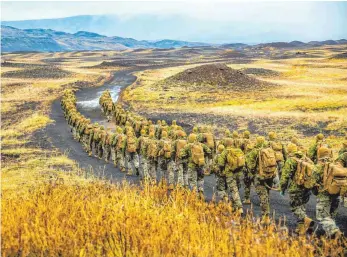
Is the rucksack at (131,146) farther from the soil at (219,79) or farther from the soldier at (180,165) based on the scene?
the soil at (219,79)

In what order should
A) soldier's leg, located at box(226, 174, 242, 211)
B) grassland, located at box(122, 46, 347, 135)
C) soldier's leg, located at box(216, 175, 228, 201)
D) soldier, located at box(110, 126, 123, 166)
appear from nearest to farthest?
soldier's leg, located at box(226, 174, 242, 211) < soldier's leg, located at box(216, 175, 228, 201) < soldier, located at box(110, 126, 123, 166) < grassland, located at box(122, 46, 347, 135)

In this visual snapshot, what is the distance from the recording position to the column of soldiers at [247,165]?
955 cm

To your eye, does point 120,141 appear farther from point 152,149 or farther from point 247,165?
point 247,165

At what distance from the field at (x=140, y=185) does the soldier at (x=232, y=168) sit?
1074 millimetres

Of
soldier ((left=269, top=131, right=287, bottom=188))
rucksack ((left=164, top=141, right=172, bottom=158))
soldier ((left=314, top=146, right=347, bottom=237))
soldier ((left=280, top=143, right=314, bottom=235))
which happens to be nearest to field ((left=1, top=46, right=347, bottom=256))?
soldier ((left=314, top=146, right=347, bottom=237))

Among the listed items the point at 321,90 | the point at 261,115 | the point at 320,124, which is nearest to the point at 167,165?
the point at 320,124

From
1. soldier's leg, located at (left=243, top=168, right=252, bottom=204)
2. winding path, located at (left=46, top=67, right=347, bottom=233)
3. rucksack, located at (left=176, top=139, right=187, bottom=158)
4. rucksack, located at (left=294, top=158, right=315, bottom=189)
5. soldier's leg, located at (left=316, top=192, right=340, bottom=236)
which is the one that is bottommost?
winding path, located at (left=46, top=67, right=347, bottom=233)

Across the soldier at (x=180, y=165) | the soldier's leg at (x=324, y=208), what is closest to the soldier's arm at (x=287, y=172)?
the soldier's leg at (x=324, y=208)

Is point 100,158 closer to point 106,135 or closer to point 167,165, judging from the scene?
point 106,135

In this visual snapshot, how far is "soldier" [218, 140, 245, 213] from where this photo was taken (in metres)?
11.8

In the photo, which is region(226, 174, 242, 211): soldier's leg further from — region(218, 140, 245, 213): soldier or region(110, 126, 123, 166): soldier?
region(110, 126, 123, 166): soldier

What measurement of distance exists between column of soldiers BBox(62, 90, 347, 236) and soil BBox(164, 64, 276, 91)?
3254 centimetres

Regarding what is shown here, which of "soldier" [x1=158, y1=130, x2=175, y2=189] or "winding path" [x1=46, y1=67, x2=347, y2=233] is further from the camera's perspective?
"soldier" [x1=158, y1=130, x2=175, y2=189]

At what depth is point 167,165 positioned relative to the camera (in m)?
15.4
